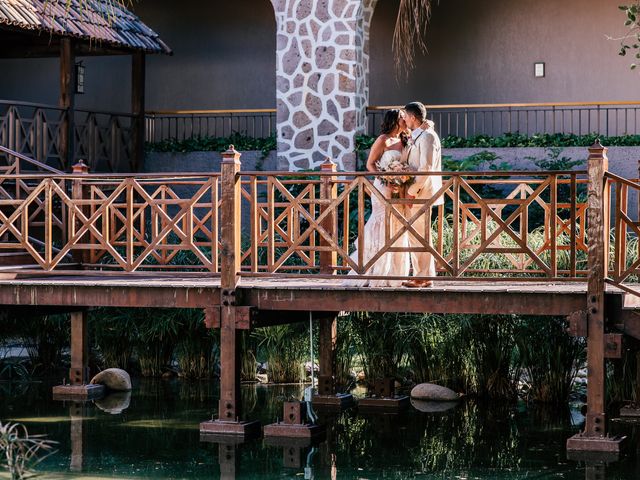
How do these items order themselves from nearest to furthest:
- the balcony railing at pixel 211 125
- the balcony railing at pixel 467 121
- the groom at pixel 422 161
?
1. the groom at pixel 422 161
2. the balcony railing at pixel 467 121
3. the balcony railing at pixel 211 125

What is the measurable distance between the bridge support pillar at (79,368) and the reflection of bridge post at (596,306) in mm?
5330

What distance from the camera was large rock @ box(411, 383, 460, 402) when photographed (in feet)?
39.4

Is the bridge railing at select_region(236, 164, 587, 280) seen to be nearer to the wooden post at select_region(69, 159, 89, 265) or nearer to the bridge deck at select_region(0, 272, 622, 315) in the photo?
the bridge deck at select_region(0, 272, 622, 315)

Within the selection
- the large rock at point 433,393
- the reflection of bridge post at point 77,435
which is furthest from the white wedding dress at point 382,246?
the reflection of bridge post at point 77,435

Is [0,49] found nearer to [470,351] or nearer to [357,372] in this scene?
[357,372]

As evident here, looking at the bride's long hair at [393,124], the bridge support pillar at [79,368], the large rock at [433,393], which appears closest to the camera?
the bride's long hair at [393,124]

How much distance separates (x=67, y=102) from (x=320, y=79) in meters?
3.71

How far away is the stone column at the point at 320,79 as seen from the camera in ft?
59.8

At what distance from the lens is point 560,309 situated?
30.3 ft

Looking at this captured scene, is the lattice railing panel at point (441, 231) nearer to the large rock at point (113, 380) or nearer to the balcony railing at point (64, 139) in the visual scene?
the large rock at point (113, 380)

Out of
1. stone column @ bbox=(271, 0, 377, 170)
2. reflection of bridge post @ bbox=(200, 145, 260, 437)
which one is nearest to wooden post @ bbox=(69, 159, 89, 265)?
reflection of bridge post @ bbox=(200, 145, 260, 437)

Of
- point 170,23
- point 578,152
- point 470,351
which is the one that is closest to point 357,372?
point 470,351

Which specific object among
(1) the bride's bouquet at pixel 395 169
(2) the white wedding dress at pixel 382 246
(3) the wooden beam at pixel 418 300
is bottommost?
(3) the wooden beam at pixel 418 300

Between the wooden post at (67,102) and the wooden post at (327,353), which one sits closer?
the wooden post at (327,353)
